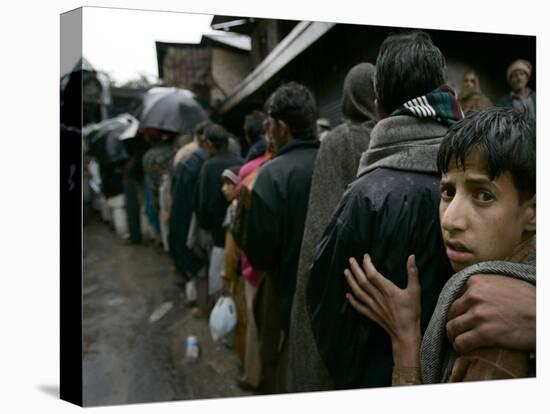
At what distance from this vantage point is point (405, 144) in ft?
9.87

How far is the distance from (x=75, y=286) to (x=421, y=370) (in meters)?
1.60

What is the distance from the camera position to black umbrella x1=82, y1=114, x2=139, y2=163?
3.31 m

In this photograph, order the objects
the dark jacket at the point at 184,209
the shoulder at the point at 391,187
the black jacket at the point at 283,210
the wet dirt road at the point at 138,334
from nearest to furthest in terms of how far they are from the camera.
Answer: the shoulder at the point at 391,187 → the wet dirt road at the point at 138,334 → the black jacket at the point at 283,210 → the dark jacket at the point at 184,209

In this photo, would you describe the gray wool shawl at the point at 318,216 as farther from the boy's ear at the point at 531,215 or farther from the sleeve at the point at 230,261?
the boy's ear at the point at 531,215

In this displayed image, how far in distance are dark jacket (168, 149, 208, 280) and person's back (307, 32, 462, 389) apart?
67 centimetres

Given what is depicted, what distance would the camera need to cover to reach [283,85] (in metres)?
3.65

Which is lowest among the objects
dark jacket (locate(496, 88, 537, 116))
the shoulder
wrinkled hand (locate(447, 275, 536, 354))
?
wrinkled hand (locate(447, 275, 536, 354))

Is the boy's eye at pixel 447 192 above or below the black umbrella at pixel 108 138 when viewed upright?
below

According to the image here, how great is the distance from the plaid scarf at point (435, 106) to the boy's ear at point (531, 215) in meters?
0.58

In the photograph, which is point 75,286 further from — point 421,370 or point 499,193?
point 499,193

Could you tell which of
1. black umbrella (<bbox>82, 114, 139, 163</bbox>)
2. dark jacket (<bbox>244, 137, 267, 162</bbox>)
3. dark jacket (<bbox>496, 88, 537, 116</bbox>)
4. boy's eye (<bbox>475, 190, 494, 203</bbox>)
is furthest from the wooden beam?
boy's eye (<bbox>475, 190, 494, 203</bbox>)

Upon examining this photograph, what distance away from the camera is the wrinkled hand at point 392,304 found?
125 inches

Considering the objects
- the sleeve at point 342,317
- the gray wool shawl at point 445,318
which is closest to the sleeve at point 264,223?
the sleeve at point 342,317

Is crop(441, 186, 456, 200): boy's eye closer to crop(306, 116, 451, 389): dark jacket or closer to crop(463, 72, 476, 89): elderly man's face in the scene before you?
crop(306, 116, 451, 389): dark jacket
